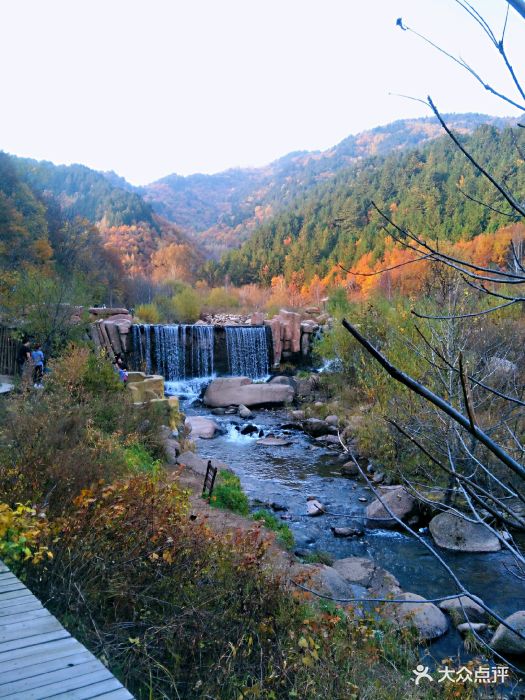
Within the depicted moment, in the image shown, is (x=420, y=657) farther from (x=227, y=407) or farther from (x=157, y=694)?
(x=227, y=407)

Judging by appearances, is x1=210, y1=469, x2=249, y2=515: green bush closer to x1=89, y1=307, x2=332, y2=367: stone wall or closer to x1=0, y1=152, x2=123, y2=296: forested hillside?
x1=89, y1=307, x2=332, y2=367: stone wall

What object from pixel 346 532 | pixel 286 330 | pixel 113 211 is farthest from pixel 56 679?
pixel 113 211

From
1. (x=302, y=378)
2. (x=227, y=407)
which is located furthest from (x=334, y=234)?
(x=227, y=407)

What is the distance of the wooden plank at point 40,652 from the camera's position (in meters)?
2.15

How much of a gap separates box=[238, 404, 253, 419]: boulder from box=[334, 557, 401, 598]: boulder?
911 centimetres

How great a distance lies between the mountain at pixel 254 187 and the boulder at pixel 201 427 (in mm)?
62098

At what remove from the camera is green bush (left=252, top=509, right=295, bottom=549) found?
22.8ft

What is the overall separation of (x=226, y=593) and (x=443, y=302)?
742cm

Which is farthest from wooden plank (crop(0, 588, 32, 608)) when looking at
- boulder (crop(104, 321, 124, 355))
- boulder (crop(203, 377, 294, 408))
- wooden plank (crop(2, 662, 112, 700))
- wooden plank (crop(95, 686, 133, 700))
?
boulder (crop(104, 321, 124, 355))

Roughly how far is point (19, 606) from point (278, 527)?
17.3 ft

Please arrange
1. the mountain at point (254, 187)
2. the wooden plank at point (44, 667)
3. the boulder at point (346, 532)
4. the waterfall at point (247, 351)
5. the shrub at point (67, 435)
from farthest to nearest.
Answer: the mountain at point (254, 187)
the waterfall at point (247, 351)
the boulder at point (346, 532)
the shrub at point (67, 435)
the wooden plank at point (44, 667)

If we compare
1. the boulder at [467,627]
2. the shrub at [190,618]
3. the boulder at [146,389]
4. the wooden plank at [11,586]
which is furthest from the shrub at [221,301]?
the wooden plank at [11,586]

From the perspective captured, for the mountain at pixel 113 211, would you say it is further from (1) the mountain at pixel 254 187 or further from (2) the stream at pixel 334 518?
(2) the stream at pixel 334 518

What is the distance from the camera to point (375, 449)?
1055 centimetres
